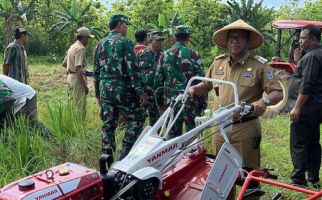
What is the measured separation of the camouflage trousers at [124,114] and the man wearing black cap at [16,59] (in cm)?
218

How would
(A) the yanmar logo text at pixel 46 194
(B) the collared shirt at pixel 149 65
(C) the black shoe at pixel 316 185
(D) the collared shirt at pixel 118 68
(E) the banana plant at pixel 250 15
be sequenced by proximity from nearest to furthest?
1. (A) the yanmar logo text at pixel 46 194
2. (C) the black shoe at pixel 316 185
3. (D) the collared shirt at pixel 118 68
4. (B) the collared shirt at pixel 149 65
5. (E) the banana plant at pixel 250 15

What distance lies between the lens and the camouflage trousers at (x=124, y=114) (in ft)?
16.4

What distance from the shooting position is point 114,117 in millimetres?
5059

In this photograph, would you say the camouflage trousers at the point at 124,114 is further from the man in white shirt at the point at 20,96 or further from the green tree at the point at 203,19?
the green tree at the point at 203,19

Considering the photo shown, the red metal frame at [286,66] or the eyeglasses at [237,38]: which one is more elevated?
the eyeglasses at [237,38]

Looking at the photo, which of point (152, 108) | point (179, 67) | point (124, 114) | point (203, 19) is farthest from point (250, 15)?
point (124, 114)

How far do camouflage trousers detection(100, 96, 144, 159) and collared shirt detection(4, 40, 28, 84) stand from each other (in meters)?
2.18

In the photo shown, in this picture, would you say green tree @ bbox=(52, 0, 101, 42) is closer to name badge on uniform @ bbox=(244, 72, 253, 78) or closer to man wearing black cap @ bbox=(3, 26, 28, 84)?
man wearing black cap @ bbox=(3, 26, 28, 84)

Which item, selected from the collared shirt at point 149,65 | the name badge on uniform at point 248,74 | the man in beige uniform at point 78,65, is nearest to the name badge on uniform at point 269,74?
the name badge on uniform at point 248,74

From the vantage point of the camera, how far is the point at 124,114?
5.10 m

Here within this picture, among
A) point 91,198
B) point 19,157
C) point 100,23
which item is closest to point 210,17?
point 100,23

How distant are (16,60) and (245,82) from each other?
416 centimetres

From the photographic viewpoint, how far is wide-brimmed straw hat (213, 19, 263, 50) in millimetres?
3470

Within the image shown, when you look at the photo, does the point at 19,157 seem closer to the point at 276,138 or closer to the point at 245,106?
the point at 245,106
